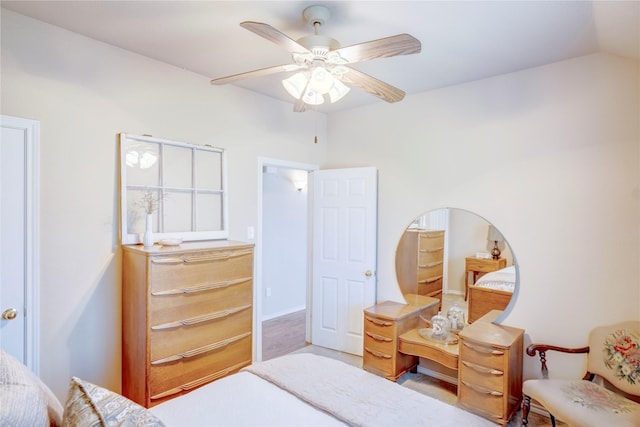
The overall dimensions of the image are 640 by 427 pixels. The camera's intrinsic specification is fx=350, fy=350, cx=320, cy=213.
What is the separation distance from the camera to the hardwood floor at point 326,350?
9.15 ft

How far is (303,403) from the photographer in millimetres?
1556

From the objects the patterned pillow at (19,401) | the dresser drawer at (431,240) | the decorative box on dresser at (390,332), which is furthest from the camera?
the dresser drawer at (431,240)

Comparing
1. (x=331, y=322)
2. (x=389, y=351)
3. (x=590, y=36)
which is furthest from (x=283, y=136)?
(x=590, y=36)

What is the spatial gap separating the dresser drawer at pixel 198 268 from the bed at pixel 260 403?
0.85 meters

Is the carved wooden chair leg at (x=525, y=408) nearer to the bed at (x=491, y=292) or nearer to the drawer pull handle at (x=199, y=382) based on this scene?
the bed at (x=491, y=292)

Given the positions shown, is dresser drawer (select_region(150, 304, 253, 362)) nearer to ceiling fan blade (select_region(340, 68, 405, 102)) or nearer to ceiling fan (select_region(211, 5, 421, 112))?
ceiling fan (select_region(211, 5, 421, 112))

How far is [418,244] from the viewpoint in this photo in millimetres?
3436

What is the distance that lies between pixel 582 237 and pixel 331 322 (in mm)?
2430

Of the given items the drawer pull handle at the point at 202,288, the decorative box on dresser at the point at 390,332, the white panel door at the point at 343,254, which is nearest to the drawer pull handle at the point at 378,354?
the decorative box on dresser at the point at 390,332

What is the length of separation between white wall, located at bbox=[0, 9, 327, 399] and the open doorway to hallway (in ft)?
6.52

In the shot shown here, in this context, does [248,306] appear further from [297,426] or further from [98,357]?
[297,426]

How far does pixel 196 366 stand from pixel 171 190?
1.34 m

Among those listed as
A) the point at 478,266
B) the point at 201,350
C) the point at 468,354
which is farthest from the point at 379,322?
the point at 201,350

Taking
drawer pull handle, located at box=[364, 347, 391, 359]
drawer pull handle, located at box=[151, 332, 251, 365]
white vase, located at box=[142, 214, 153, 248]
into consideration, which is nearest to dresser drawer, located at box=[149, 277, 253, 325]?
drawer pull handle, located at box=[151, 332, 251, 365]
